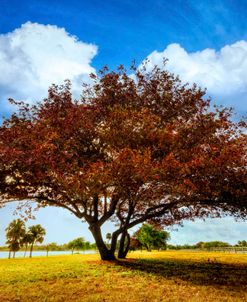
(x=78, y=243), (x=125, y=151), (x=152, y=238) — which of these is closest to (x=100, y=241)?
(x=125, y=151)

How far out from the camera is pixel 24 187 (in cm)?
2205

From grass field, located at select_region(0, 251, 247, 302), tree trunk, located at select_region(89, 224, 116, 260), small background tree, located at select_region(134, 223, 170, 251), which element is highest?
small background tree, located at select_region(134, 223, 170, 251)

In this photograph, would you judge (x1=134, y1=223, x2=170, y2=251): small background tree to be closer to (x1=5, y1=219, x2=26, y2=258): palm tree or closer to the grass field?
(x1=5, y1=219, x2=26, y2=258): palm tree

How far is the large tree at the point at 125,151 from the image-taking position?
1903cm

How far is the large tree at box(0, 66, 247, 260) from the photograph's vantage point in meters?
19.0

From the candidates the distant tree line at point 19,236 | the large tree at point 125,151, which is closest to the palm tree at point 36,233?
the distant tree line at point 19,236

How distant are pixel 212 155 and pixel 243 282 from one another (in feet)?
23.5

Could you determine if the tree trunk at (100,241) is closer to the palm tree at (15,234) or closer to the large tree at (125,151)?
the large tree at (125,151)

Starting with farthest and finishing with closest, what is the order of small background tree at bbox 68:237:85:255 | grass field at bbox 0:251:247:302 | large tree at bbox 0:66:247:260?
small background tree at bbox 68:237:85:255 → large tree at bbox 0:66:247:260 → grass field at bbox 0:251:247:302

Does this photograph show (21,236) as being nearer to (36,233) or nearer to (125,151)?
(36,233)

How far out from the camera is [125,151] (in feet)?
61.5

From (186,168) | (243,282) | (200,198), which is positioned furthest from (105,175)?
(243,282)

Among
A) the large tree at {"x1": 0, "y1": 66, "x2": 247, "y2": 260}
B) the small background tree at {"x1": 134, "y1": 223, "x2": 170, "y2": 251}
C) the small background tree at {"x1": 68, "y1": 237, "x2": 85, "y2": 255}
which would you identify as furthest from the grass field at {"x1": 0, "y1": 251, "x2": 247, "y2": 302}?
the small background tree at {"x1": 68, "y1": 237, "x2": 85, "y2": 255}

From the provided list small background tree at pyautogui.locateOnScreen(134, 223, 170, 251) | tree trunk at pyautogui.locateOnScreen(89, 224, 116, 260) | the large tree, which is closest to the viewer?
the large tree
